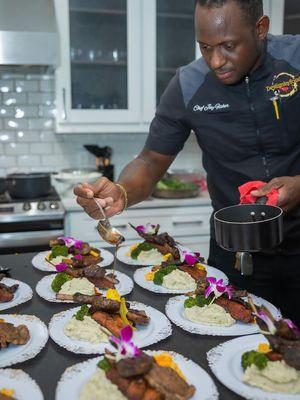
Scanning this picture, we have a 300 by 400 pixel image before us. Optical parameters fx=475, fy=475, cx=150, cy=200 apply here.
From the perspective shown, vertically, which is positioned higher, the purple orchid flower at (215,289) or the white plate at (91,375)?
the purple orchid flower at (215,289)

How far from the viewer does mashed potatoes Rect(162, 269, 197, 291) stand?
1.62 m

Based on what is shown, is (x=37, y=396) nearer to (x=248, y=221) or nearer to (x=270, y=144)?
(x=248, y=221)

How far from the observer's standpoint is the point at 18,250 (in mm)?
2752

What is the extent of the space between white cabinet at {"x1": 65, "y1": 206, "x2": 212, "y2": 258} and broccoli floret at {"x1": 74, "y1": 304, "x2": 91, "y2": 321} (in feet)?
5.23

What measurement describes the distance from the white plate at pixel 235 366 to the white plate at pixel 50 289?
18.7 inches

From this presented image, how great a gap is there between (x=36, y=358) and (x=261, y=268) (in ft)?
3.09

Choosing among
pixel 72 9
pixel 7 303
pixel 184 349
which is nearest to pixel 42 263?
pixel 7 303

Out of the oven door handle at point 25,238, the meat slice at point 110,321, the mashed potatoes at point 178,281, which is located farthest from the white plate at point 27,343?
the oven door handle at point 25,238

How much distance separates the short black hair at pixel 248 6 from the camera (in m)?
1.42

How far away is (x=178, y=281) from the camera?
1.63 metres

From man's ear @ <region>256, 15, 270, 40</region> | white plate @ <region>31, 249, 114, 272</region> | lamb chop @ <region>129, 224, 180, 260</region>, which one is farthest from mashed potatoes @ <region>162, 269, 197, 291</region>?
man's ear @ <region>256, 15, 270, 40</region>

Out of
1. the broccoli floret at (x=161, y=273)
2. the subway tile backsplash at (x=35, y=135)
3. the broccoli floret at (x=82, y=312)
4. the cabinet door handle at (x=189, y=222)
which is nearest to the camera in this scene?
the broccoli floret at (x=82, y=312)

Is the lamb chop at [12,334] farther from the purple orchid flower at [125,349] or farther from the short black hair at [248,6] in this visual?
the short black hair at [248,6]

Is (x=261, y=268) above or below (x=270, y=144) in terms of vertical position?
below
